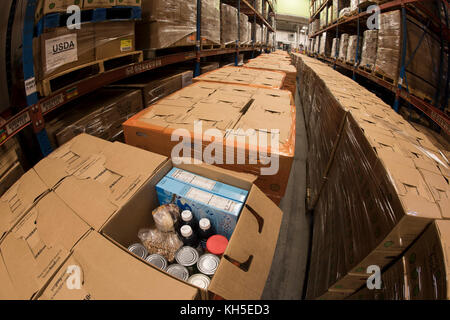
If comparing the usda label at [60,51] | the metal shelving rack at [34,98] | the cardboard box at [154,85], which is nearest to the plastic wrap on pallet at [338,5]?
the cardboard box at [154,85]

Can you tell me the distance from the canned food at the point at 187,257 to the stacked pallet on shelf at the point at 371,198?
2.33 feet

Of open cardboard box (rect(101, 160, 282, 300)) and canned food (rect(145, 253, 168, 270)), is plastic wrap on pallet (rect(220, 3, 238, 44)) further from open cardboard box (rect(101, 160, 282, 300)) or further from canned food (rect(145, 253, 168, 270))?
canned food (rect(145, 253, 168, 270))

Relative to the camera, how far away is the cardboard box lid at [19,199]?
74 centimetres

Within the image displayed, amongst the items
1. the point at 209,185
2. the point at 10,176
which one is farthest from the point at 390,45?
the point at 10,176

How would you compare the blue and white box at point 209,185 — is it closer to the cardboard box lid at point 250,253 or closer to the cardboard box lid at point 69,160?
the cardboard box lid at point 250,253

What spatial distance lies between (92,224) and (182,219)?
348 mm

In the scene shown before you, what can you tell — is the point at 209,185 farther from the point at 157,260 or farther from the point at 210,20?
the point at 210,20

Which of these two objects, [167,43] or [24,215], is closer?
[24,215]

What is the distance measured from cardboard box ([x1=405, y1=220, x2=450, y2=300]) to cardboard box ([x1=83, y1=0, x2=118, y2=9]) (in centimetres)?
181

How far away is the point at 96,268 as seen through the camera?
60 centimetres

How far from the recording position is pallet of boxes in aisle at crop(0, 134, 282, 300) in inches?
22.5

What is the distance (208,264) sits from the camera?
775 millimetres
